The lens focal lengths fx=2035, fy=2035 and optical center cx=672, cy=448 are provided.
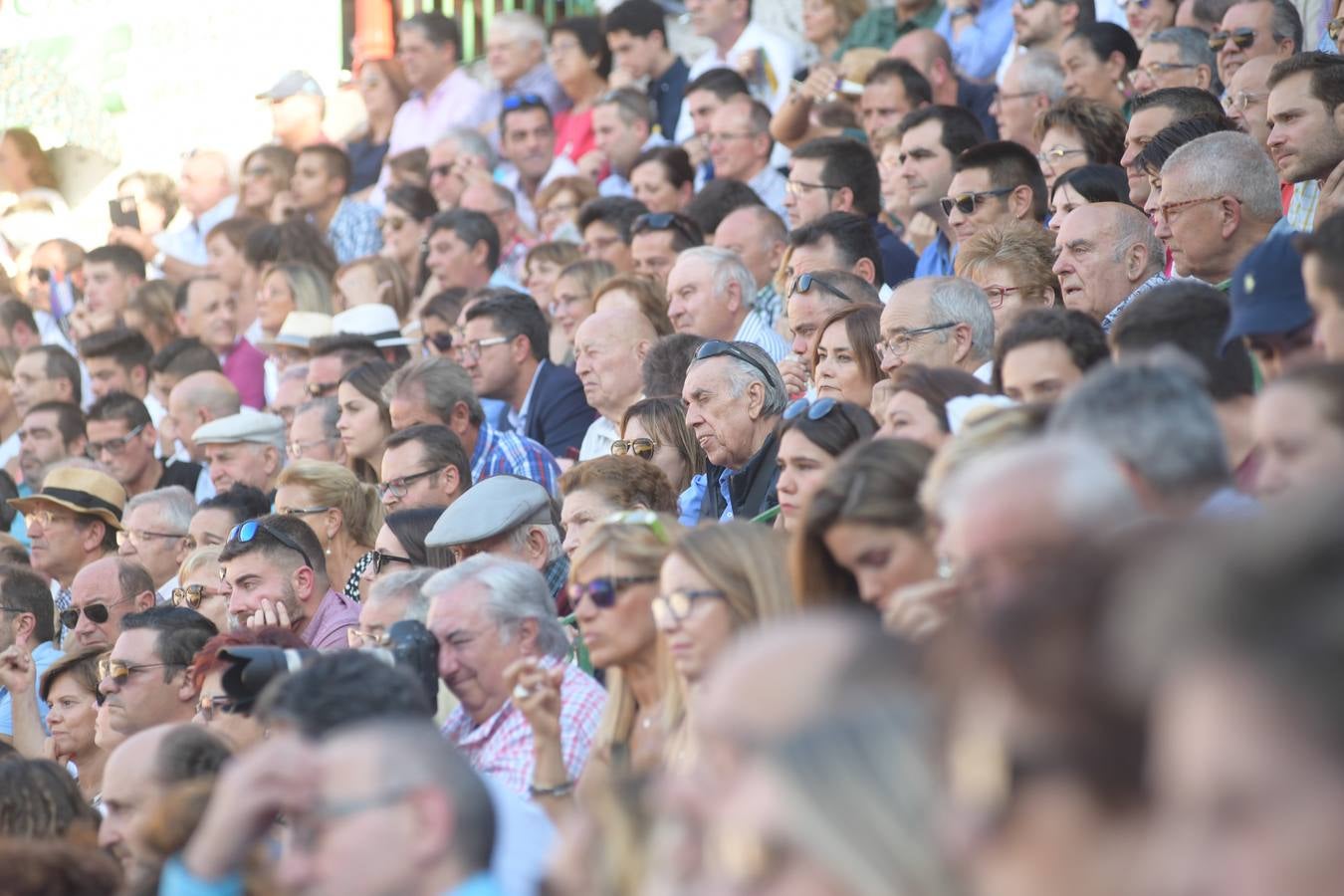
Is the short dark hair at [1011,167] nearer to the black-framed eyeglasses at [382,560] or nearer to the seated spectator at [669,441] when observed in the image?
the seated spectator at [669,441]

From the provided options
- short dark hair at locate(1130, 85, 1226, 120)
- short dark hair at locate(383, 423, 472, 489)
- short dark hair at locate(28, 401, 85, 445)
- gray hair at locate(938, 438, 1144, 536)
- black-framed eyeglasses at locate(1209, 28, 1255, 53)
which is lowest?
short dark hair at locate(28, 401, 85, 445)

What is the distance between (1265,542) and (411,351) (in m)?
9.04

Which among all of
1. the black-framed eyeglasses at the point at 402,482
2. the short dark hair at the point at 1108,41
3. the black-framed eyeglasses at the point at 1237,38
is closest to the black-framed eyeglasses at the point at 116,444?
the black-framed eyeglasses at the point at 402,482

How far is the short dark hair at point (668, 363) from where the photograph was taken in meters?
7.64

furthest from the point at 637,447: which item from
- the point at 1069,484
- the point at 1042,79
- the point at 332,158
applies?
the point at 332,158

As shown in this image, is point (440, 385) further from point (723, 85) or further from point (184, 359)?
point (184, 359)

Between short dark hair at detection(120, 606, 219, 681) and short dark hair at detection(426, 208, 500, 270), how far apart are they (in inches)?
174

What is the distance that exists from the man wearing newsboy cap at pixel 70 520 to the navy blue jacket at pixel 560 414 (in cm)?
218

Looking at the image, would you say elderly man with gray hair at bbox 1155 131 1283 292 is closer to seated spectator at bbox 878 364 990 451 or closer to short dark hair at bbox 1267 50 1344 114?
short dark hair at bbox 1267 50 1344 114

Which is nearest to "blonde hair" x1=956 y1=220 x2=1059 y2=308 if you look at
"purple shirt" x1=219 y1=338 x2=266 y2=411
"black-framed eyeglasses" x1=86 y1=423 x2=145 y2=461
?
"black-framed eyeglasses" x1=86 y1=423 x2=145 y2=461

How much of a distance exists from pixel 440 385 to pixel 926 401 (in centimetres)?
412

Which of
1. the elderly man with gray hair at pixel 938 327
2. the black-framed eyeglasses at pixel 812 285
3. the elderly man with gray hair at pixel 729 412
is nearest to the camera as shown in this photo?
the elderly man with gray hair at pixel 938 327

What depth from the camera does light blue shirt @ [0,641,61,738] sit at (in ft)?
25.3

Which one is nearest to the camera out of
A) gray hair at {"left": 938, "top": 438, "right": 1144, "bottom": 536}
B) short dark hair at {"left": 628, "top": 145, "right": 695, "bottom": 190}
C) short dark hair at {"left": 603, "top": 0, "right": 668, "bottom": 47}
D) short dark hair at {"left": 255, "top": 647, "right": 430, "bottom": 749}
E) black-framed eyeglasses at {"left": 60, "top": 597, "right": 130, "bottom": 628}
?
gray hair at {"left": 938, "top": 438, "right": 1144, "bottom": 536}
